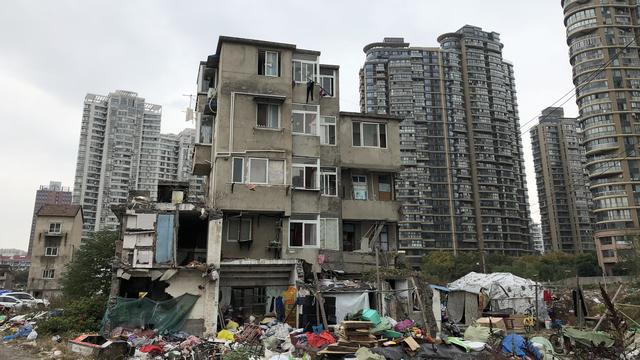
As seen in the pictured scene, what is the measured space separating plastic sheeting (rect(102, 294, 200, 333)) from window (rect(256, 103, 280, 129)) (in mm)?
9283

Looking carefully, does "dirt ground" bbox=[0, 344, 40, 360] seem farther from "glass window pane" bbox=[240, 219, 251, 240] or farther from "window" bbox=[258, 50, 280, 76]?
"window" bbox=[258, 50, 280, 76]

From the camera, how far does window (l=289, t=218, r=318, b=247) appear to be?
23125 mm

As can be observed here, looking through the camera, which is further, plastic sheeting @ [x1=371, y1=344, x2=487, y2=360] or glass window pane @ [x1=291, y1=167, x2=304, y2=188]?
glass window pane @ [x1=291, y1=167, x2=304, y2=188]

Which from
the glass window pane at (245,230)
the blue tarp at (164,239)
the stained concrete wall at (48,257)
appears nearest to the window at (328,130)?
the glass window pane at (245,230)

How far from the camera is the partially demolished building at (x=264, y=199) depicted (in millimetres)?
20078

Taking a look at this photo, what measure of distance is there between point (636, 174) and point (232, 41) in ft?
231

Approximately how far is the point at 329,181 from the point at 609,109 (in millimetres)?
65399

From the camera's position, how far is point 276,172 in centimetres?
2297

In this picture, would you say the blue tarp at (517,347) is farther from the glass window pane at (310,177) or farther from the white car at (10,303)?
the white car at (10,303)

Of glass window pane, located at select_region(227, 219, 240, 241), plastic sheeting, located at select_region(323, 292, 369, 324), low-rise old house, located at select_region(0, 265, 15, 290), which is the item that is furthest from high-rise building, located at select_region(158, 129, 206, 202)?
plastic sheeting, located at select_region(323, 292, 369, 324)

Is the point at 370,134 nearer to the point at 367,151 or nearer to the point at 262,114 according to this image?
the point at 367,151

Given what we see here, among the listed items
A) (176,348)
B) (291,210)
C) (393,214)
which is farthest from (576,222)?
(176,348)

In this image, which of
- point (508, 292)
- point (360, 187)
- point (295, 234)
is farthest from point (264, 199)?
point (508, 292)

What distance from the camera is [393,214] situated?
2566 cm
